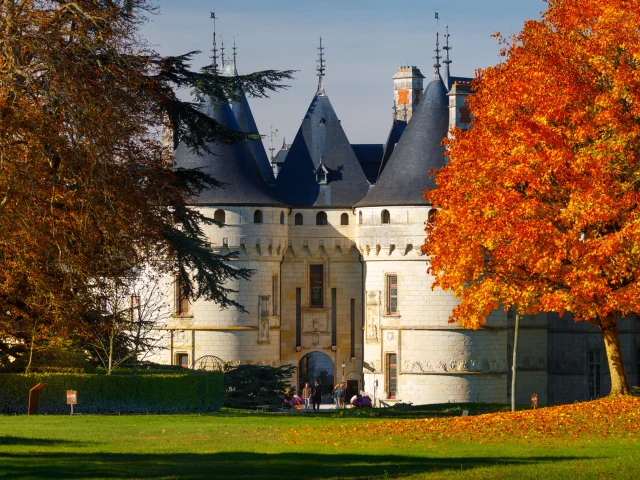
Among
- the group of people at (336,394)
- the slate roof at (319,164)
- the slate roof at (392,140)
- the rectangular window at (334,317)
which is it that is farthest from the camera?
the slate roof at (392,140)

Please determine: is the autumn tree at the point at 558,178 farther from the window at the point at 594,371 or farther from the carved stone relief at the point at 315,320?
the window at the point at 594,371

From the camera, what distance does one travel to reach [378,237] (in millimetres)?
45219

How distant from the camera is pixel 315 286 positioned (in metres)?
48.1

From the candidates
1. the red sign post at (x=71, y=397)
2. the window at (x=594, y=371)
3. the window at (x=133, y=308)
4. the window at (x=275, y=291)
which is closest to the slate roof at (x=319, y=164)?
the window at (x=275, y=291)

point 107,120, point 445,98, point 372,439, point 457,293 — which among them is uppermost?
point 445,98

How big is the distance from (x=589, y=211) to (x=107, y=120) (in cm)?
885

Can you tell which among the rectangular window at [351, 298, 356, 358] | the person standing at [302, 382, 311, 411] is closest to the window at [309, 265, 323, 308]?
the rectangular window at [351, 298, 356, 358]

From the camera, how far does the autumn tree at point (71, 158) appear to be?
1983 centimetres

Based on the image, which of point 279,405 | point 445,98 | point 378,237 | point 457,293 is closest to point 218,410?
point 457,293

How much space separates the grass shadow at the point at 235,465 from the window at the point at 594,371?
107 ft

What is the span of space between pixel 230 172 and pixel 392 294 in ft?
20.8

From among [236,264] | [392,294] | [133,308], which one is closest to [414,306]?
[392,294]

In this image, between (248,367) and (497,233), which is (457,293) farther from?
(248,367)

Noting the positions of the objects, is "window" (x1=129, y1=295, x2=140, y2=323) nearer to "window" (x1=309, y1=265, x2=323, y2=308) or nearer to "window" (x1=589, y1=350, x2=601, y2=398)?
"window" (x1=309, y1=265, x2=323, y2=308)
